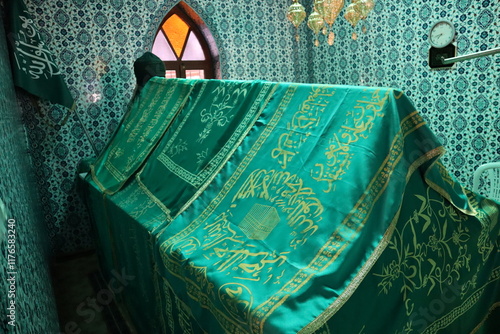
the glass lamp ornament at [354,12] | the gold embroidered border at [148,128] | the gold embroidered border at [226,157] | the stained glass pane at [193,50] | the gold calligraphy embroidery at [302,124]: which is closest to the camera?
the gold calligraphy embroidery at [302,124]

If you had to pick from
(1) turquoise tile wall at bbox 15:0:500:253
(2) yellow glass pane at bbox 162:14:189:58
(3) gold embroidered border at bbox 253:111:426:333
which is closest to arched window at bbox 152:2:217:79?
(2) yellow glass pane at bbox 162:14:189:58

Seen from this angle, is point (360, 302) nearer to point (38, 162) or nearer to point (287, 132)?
point (287, 132)

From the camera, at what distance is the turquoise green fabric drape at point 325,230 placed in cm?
124

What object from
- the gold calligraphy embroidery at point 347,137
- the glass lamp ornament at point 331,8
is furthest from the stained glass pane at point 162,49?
the gold calligraphy embroidery at point 347,137

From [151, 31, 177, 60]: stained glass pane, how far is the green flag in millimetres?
1314

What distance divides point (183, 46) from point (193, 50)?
14cm

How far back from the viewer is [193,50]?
5215mm

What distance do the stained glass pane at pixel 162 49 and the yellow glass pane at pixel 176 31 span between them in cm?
6

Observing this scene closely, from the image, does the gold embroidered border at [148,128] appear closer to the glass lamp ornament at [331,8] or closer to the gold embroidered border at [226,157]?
the gold embroidered border at [226,157]

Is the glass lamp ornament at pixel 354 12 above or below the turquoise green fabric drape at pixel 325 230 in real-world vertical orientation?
above

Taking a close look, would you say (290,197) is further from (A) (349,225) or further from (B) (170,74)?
(B) (170,74)

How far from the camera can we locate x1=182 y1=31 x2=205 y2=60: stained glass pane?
5180mm

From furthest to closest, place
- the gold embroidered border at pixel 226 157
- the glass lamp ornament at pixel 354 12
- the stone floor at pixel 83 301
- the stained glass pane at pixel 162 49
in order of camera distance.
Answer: the stained glass pane at pixel 162 49 → the glass lamp ornament at pixel 354 12 → the stone floor at pixel 83 301 → the gold embroidered border at pixel 226 157

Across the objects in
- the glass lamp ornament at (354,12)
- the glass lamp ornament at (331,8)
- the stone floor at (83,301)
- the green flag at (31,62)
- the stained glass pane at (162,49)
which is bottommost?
the stone floor at (83,301)
